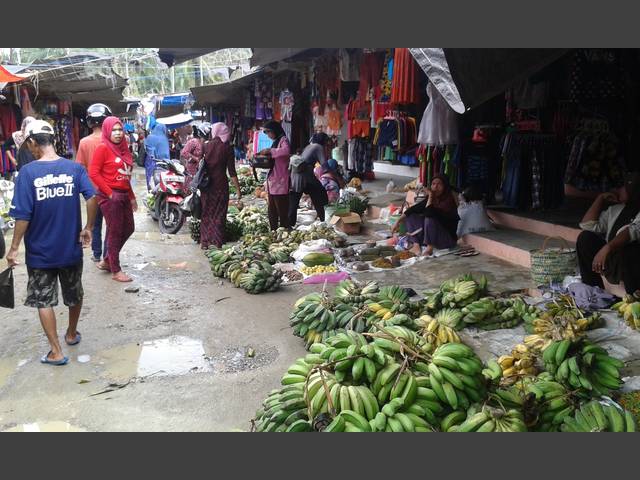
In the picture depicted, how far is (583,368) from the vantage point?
340cm

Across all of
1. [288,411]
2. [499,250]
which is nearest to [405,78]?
[499,250]

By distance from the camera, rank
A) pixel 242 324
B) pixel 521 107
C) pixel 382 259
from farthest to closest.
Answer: pixel 521 107, pixel 382 259, pixel 242 324

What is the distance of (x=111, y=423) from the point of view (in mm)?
3592

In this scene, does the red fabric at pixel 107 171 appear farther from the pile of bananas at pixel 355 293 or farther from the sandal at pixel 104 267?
the pile of bananas at pixel 355 293

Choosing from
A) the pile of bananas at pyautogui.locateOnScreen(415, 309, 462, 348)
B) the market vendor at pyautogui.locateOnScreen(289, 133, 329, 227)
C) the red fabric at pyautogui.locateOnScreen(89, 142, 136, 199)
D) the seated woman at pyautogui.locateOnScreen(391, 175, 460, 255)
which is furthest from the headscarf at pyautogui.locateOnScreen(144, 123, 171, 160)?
the pile of bananas at pyautogui.locateOnScreen(415, 309, 462, 348)

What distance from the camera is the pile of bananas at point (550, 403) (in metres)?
3.15

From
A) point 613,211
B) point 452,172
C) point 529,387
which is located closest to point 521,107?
point 452,172

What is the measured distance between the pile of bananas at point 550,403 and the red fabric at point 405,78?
592 centimetres

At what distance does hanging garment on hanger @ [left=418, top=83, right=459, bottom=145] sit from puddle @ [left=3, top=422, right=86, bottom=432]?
5.99 m

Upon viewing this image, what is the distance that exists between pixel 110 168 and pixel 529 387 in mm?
5173

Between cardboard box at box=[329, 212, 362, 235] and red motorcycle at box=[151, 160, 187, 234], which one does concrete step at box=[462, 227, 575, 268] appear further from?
red motorcycle at box=[151, 160, 187, 234]

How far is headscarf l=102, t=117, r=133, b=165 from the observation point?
6672 mm

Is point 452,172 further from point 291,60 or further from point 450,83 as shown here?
point 291,60

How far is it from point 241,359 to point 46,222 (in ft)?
5.93
